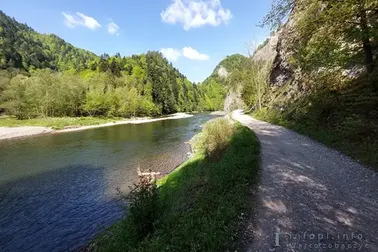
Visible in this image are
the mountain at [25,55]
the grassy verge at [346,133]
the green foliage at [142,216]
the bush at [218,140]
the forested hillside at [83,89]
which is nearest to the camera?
the green foliage at [142,216]

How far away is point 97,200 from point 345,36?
15.1 metres

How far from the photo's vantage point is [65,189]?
14898 millimetres

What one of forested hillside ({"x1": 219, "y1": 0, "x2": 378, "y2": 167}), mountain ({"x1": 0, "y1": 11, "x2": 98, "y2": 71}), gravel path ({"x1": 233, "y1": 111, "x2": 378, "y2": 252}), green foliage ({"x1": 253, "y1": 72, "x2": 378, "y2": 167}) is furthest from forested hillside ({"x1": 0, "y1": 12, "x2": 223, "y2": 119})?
gravel path ({"x1": 233, "y1": 111, "x2": 378, "y2": 252})

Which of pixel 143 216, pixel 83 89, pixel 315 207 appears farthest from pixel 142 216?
pixel 83 89

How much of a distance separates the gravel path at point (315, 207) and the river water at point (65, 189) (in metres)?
5.05

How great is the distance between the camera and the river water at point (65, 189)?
9.88 meters

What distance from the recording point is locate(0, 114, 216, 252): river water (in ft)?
32.4

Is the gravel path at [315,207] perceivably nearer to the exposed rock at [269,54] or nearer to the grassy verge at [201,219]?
the grassy verge at [201,219]

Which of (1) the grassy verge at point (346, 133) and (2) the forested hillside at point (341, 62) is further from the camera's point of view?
(2) the forested hillside at point (341, 62)

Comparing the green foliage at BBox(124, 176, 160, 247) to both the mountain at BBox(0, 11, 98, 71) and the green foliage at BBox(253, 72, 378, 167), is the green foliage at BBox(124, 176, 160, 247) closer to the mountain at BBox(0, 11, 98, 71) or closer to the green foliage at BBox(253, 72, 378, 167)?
the green foliage at BBox(253, 72, 378, 167)

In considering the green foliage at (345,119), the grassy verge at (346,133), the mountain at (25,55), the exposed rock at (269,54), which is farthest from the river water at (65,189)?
the mountain at (25,55)

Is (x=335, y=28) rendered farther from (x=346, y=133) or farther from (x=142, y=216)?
(x=142, y=216)

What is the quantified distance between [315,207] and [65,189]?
14.7 metres

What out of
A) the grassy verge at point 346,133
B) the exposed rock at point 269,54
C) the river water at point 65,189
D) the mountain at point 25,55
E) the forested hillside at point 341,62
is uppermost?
the mountain at point 25,55
